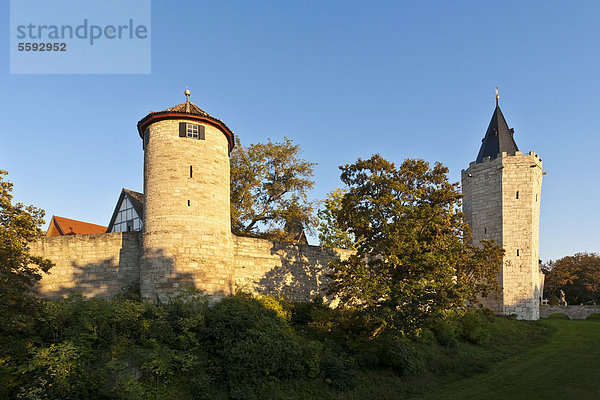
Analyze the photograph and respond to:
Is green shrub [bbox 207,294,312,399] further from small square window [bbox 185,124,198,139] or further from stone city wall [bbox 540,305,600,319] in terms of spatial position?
stone city wall [bbox 540,305,600,319]

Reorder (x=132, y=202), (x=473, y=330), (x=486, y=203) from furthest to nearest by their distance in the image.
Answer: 1. (x=486, y=203)
2. (x=132, y=202)
3. (x=473, y=330)

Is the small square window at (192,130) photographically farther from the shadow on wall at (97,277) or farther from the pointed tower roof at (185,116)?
the shadow on wall at (97,277)

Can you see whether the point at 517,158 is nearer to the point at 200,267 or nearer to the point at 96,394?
the point at 200,267

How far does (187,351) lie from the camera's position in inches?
484

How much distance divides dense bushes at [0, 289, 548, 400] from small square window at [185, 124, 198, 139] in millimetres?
6005

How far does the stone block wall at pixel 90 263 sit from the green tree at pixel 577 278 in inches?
1861

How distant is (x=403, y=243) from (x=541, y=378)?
24.2ft

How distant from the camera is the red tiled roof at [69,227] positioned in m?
32.9

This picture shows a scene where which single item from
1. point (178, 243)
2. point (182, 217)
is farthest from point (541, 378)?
point (182, 217)

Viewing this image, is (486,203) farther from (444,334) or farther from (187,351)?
(187,351)

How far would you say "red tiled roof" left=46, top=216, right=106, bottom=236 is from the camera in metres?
32.9

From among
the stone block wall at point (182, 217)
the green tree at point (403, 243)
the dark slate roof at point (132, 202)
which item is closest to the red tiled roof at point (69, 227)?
the dark slate roof at point (132, 202)

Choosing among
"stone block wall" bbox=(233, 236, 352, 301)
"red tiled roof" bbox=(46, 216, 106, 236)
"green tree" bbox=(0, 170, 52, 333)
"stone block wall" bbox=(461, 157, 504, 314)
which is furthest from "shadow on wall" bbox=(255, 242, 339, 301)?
"red tiled roof" bbox=(46, 216, 106, 236)

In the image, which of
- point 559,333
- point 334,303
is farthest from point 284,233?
point 559,333
